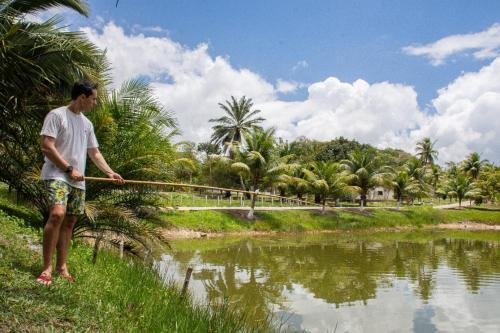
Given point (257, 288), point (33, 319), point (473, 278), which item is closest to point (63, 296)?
point (33, 319)

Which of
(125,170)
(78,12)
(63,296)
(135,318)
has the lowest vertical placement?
(135,318)

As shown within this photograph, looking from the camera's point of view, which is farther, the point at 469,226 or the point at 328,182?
the point at 469,226

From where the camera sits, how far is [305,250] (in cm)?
2019

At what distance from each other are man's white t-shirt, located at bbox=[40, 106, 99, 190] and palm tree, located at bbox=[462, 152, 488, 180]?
61.3 metres

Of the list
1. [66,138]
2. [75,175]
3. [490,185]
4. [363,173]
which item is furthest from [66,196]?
[490,185]

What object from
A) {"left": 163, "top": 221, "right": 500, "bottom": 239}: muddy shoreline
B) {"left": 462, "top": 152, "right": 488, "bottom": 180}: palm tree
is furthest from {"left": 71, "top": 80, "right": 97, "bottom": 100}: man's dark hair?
{"left": 462, "top": 152, "right": 488, "bottom": 180}: palm tree

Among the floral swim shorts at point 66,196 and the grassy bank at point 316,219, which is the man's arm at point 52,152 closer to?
the floral swim shorts at point 66,196

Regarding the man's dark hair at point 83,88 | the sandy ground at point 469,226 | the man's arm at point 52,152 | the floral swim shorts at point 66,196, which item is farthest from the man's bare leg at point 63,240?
the sandy ground at point 469,226

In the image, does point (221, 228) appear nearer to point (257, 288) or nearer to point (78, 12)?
point (257, 288)

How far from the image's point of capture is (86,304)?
378cm

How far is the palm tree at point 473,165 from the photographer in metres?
58.4

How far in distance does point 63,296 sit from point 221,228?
70.0ft

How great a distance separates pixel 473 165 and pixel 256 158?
41.8 metres

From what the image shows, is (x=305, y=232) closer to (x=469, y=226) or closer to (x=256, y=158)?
(x=256, y=158)
